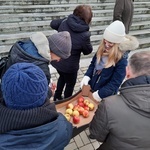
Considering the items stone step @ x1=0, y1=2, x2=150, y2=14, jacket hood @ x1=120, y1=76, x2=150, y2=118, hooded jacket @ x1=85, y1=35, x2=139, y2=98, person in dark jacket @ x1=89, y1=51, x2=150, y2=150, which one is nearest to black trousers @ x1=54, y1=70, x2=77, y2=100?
hooded jacket @ x1=85, y1=35, x2=139, y2=98

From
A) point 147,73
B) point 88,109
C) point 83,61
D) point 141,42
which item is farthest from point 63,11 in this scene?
point 147,73

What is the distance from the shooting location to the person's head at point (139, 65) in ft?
5.03

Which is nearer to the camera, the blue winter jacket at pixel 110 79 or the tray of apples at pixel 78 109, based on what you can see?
the tray of apples at pixel 78 109

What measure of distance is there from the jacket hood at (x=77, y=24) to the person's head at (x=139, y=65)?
118 cm

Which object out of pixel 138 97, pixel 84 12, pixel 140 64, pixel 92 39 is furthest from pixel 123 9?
pixel 138 97

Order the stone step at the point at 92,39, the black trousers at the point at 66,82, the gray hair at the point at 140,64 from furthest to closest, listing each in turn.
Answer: the stone step at the point at 92,39, the black trousers at the point at 66,82, the gray hair at the point at 140,64

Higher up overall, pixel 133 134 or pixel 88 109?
pixel 133 134

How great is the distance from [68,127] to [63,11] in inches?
203

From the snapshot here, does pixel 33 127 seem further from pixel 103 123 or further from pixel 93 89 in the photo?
pixel 93 89

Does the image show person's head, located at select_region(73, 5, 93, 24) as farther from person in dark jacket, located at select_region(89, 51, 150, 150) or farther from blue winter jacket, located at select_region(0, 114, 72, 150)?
blue winter jacket, located at select_region(0, 114, 72, 150)

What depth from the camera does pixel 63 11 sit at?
19.5 ft

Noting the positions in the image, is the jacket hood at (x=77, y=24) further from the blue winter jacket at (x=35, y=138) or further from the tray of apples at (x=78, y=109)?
the blue winter jacket at (x=35, y=138)

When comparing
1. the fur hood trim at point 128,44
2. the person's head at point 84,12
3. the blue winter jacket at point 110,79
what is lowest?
the blue winter jacket at point 110,79

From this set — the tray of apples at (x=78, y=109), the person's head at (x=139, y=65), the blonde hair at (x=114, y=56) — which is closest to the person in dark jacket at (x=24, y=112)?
the person's head at (x=139, y=65)
